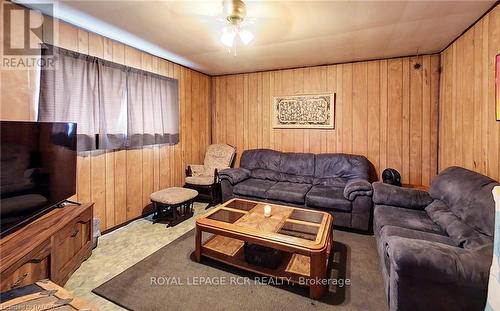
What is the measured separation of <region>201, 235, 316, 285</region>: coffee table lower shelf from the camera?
6.42 feet

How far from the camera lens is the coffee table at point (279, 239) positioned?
181 centimetres

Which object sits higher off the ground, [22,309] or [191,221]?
[22,309]

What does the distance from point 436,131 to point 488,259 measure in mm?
2741

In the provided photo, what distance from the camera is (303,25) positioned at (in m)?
2.50

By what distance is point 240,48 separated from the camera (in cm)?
325

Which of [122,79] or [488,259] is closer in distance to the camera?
[488,259]

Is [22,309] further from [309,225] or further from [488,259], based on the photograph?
[488,259]

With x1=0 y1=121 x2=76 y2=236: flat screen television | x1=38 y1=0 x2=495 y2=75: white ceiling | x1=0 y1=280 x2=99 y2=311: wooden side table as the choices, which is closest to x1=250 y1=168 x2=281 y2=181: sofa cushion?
x1=38 y1=0 x2=495 y2=75: white ceiling

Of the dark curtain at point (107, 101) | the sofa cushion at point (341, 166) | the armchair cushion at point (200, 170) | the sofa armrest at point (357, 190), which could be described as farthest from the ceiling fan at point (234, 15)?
the armchair cushion at point (200, 170)

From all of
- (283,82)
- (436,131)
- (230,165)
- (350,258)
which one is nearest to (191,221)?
(230,165)

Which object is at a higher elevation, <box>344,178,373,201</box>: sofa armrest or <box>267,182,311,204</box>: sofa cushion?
<box>344,178,373,201</box>: sofa armrest

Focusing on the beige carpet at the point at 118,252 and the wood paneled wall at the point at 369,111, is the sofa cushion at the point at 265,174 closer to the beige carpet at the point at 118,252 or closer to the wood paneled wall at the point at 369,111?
the wood paneled wall at the point at 369,111

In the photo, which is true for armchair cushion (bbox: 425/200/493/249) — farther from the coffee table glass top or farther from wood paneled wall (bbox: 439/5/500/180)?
the coffee table glass top

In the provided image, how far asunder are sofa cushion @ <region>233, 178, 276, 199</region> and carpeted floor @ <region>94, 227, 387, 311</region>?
4.47 ft
